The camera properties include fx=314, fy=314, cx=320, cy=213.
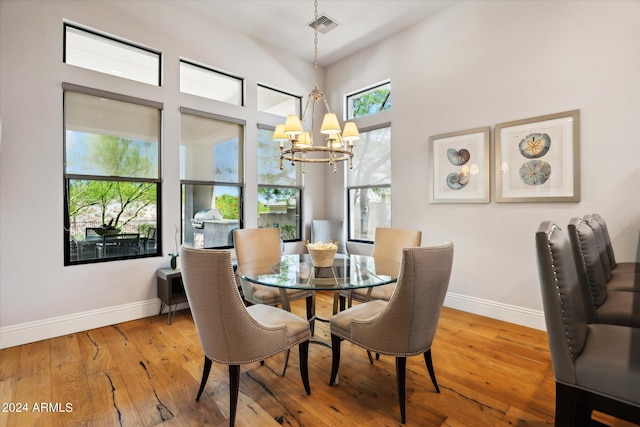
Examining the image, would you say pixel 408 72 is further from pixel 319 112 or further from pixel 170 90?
pixel 170 90

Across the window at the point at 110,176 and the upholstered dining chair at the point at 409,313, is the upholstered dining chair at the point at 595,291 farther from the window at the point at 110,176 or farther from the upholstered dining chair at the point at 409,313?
the window at the point at 110,176

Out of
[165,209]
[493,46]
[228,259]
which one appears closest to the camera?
[228,259]

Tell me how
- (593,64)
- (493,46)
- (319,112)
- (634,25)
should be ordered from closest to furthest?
1. (634,25)
2. (593,64)
3. (493,46)
4. (319,112)

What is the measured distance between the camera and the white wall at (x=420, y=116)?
109 inches

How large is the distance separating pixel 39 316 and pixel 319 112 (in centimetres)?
443

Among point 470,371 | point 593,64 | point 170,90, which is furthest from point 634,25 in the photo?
point 170,90

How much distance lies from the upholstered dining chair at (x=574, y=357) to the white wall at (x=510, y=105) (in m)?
2.09

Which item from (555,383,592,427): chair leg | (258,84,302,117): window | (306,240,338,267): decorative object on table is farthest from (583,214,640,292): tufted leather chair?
(258,84,302,117): window

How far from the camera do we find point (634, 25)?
267 centimetres

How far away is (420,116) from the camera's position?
13.3ft

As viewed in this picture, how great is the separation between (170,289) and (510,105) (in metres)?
4.14

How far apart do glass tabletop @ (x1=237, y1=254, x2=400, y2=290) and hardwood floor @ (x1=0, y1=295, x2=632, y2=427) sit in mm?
736

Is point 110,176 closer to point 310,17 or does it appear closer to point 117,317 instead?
point 117,317

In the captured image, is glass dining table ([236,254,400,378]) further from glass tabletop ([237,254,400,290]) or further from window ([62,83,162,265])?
window ([62,83,162,265])
